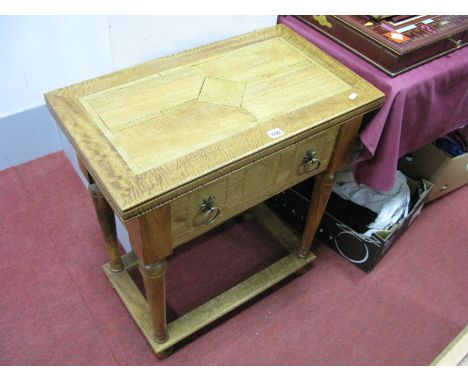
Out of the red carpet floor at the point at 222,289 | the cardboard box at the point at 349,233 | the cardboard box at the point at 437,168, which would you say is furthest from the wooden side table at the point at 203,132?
the cardboard box at the point at 437,168

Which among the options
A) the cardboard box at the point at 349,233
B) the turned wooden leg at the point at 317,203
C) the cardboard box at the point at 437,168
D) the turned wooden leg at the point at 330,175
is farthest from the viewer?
the cardboard box at the point at 437,168

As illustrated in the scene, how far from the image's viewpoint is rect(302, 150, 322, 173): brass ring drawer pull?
A: 3.42 feet

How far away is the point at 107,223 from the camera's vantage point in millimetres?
1235

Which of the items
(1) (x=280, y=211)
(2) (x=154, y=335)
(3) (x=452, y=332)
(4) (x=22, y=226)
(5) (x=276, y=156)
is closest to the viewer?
(5) (x=276, y=156)

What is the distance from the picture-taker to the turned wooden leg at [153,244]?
0.84 metres

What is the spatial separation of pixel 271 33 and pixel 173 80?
35 centimetres

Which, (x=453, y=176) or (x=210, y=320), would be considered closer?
(x=210, y=320)

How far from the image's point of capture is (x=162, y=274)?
3.23ft

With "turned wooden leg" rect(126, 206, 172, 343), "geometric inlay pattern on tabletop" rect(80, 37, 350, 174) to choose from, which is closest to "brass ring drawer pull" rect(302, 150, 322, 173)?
"geometric inlay pattern on tabletop" rect(80, 37, 350, 174)

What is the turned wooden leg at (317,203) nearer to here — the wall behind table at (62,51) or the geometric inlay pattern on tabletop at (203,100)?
the geometric inlay pattern on tabletop at (203,100)

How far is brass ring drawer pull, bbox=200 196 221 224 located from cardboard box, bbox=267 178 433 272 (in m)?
0.63

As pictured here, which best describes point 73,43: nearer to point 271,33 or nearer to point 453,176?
point 271,33

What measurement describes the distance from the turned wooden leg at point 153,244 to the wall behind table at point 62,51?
1.45 feet
